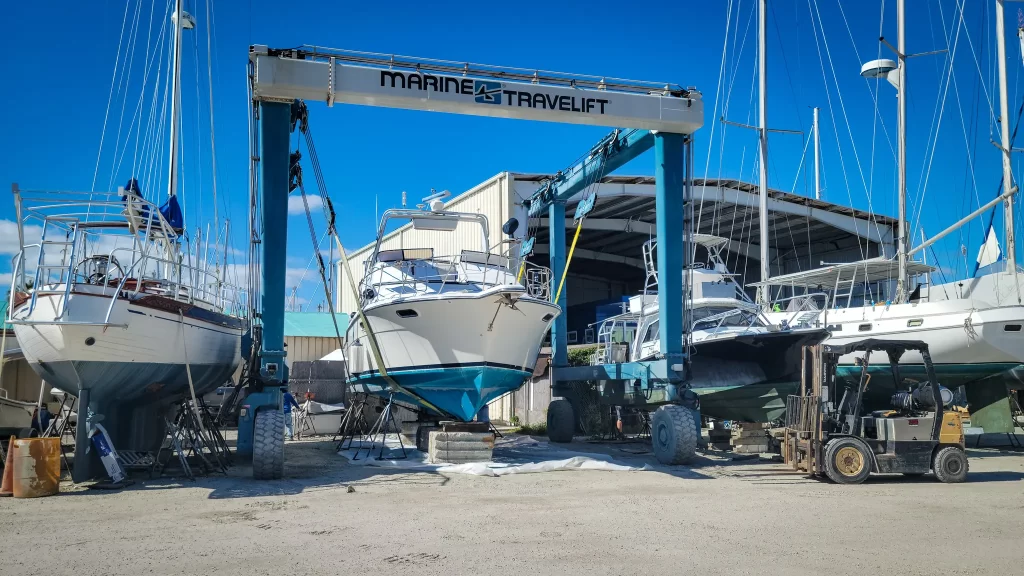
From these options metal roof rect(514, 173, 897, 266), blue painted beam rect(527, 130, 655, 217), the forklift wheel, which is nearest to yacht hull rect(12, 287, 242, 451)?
blue painted beam rect(527, 130, 655, 217)

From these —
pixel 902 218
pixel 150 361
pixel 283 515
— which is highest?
pixel 902 218

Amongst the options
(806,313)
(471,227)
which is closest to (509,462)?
(806,313)

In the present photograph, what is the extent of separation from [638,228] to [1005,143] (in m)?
12.9

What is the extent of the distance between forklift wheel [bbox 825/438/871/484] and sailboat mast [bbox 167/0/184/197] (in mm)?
13218

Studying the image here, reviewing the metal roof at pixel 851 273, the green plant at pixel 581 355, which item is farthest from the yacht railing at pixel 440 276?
the green plant at pixel 581 355

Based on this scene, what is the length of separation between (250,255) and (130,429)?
3545 mm

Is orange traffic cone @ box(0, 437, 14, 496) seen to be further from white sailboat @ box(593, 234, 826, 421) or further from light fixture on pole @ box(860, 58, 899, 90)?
light fixture on pole @ box(860, 58, 899, 90)

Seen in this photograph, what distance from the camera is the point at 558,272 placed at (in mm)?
16984

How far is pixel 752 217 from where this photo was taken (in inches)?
1164

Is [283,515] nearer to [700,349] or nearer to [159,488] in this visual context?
[159,488]

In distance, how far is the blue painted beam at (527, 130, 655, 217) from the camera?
13.7 meters

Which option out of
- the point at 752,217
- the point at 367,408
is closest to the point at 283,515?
the point at 367,408

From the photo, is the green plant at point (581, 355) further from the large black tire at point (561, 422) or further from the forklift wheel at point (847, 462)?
the forklift wheel at point (847, 462)

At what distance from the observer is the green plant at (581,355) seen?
70.2 ft
